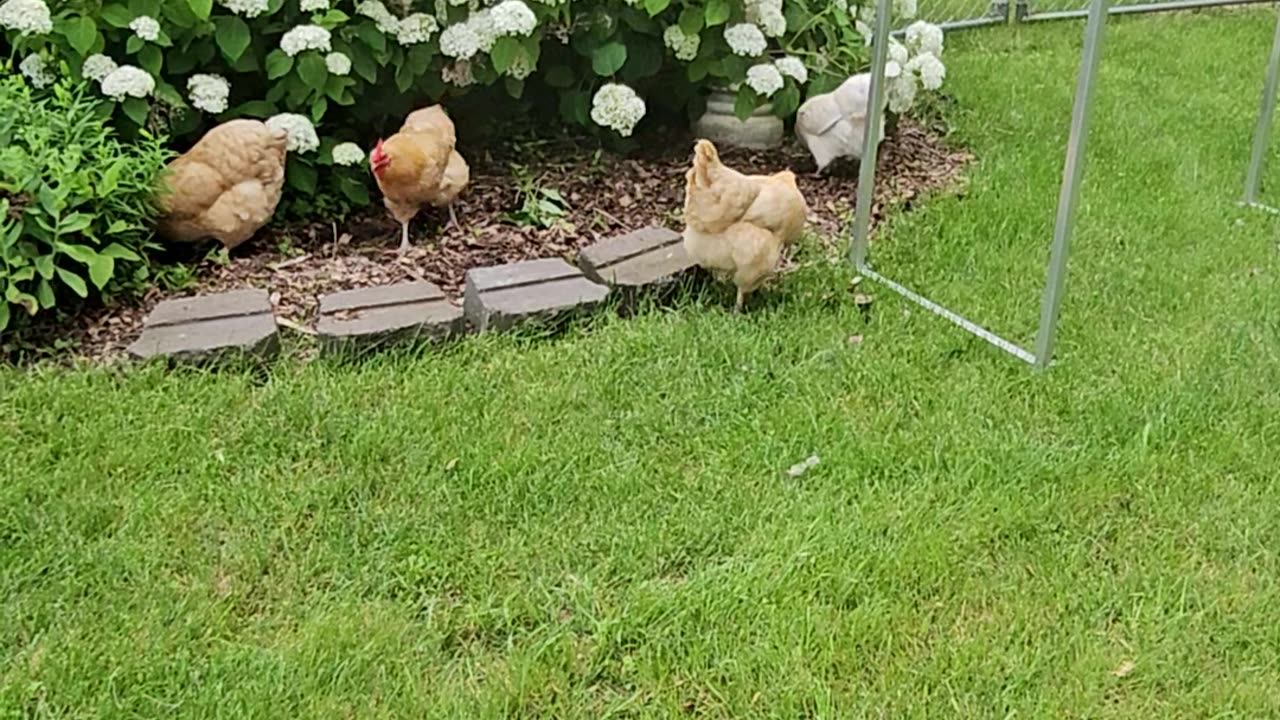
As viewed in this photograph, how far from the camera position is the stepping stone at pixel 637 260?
297cm

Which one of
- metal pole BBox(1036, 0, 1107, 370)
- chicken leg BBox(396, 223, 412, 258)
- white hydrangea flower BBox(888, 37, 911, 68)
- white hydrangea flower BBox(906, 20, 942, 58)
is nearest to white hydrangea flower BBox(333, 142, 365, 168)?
chicken leg BBox(396, 223, 412, 258)

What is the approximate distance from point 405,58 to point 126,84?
0.73 m

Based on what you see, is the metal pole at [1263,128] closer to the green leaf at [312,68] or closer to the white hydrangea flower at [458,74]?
the white hydrangea flower at [458,74]

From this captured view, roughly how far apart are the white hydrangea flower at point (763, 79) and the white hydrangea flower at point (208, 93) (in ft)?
4.73

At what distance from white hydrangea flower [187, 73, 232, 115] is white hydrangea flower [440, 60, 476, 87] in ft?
2.02

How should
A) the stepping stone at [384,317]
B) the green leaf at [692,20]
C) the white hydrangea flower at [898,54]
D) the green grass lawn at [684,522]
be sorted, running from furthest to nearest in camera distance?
1. the white hydrangea flower at [898,54]
2. the green leaf at [692,20]
3. the stepping stone at [384,317]
4. the green grass lawn at [684,522]

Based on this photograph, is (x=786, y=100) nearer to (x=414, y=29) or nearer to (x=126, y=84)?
(x=414, y=29)

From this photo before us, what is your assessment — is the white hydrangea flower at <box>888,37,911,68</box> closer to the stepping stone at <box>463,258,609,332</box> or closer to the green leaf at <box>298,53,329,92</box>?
the stepping stone at <box>463,258,609,332</box>

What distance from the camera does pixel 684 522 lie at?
84.6 inches

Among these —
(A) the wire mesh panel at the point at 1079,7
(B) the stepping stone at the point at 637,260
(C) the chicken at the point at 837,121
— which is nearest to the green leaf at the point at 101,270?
(B) the stepping stone at the point at 637,260

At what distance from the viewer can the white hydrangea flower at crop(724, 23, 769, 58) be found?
3518 millimetres

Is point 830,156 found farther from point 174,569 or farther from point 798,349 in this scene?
point 174,569

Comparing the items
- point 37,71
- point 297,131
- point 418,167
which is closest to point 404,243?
point 418,167


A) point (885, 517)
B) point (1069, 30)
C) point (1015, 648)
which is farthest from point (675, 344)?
point (1069, 30)
